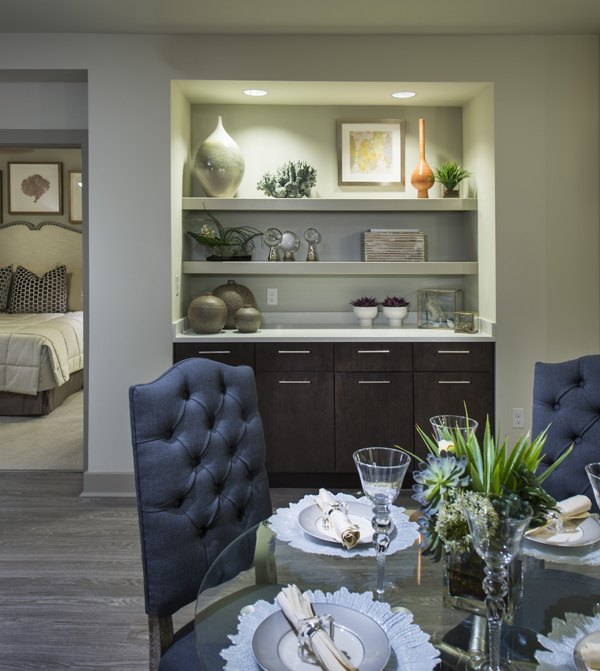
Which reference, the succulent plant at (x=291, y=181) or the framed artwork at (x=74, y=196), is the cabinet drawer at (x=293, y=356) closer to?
the succulent plant at (x=291, y=181)

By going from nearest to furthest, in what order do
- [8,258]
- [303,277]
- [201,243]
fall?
[201,243], [303,277], [8,258]

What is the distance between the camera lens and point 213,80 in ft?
11.8

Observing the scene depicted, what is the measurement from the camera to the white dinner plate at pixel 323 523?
142 centimetres

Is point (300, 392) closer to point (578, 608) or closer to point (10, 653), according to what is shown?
point (10, 653)

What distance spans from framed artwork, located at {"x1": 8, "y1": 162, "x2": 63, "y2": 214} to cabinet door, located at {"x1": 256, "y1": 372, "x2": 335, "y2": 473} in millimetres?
5323

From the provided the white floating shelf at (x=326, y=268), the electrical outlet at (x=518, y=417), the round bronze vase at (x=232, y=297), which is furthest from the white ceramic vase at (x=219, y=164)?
the electrical outlet at (x=518, y=417)

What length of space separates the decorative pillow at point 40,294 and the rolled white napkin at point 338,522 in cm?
655

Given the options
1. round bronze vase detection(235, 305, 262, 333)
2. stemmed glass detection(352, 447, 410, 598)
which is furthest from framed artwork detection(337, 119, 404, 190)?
stemmed glass detection(352, 447, 410, 598)

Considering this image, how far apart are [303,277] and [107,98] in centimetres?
158

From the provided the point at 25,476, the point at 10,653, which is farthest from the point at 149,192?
the point at 10,653

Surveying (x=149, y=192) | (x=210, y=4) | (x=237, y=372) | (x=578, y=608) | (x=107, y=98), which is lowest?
(x=578, y=608)

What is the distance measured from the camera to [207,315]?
145 inches

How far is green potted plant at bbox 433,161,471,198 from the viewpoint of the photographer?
3.86m

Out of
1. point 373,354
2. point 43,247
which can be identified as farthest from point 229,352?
point 43,247
